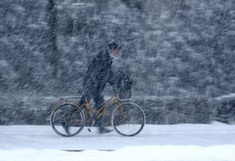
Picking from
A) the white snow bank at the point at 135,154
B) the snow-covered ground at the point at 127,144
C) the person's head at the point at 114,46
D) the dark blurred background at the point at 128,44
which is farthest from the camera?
the dark blurred background at the point at 128,44

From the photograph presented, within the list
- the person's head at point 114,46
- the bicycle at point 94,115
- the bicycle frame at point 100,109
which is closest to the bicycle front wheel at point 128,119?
the bicycle at point 94,115

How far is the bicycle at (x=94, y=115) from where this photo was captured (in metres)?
7.08

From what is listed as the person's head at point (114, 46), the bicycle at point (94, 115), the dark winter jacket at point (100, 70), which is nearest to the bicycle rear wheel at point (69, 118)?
the bicycle at point (94, 115)

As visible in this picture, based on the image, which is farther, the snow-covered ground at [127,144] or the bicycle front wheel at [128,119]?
the bicycle front wheel at [128,119]

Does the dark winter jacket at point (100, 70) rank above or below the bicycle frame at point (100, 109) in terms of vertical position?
above

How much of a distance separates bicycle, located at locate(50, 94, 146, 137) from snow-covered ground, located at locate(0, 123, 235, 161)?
0.82 ft

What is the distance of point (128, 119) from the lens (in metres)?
7.17

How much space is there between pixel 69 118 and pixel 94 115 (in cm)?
51

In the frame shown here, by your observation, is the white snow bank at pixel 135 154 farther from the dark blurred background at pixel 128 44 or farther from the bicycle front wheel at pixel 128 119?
the dark blurred background at pixel 128 44

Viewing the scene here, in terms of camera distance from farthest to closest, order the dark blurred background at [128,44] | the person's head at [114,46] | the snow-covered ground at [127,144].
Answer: the dark blurred background at [128,44]
the person's head at [114,46]
the snow-covered ground at [127,144]

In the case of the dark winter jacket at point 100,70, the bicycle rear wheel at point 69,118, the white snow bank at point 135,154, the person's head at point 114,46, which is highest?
the person's head at point 114,46

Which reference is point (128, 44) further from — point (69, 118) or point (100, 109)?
point (69, 118)

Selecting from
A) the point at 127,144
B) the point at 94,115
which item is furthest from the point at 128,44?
the point at 127,144

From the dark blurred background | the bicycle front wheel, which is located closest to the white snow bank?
the bicycle front wheel
